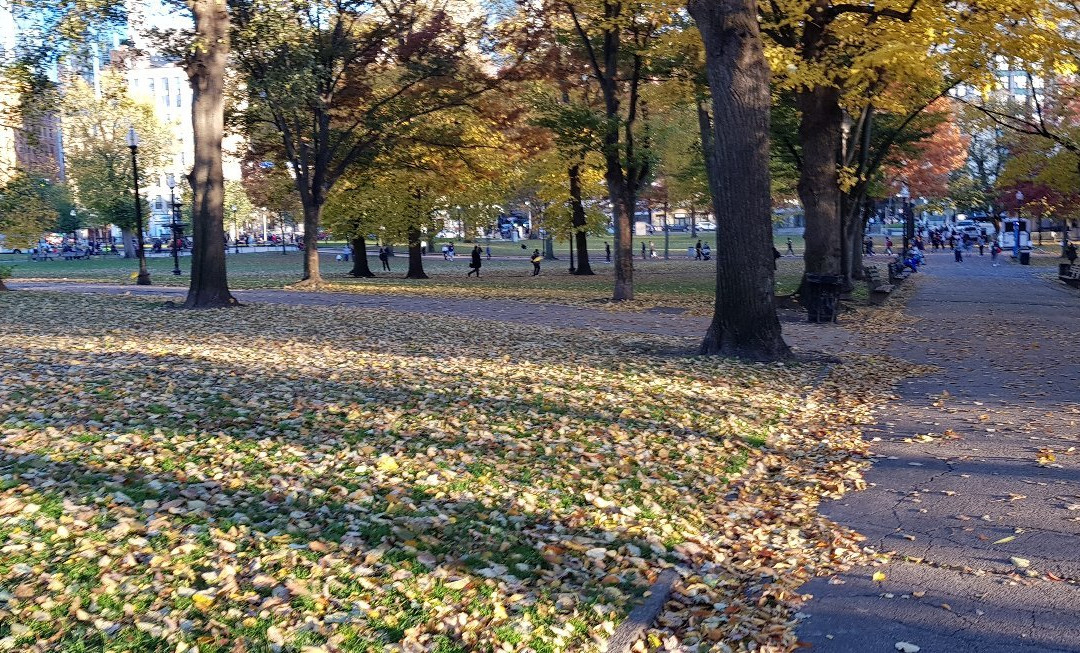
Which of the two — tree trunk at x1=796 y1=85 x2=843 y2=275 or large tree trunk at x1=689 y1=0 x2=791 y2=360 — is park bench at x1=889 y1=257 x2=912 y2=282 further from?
large tree trunk at x1=689 y1=0 x2=791 y2=360

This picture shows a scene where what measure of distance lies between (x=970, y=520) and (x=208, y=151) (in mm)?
17159

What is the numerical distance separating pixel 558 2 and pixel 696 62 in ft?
11.7

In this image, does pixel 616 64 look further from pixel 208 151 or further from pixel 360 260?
pixel 360 260

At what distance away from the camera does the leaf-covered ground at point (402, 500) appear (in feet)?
14.2

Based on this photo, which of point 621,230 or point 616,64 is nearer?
point 616,64

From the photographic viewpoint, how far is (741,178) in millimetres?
12883

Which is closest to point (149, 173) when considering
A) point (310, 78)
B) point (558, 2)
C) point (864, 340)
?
point (310, 78)

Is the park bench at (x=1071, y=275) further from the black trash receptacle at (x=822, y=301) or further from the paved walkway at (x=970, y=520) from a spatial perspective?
the paved walkway at (x=970, y=520)

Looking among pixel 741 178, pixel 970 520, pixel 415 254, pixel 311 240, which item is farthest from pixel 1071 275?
pixel 970 520

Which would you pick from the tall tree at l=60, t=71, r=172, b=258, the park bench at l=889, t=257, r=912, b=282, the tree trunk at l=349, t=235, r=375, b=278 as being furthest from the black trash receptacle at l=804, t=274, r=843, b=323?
the tall tree at l=60, t=71, r=172, b=258

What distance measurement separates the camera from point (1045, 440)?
8.77 m

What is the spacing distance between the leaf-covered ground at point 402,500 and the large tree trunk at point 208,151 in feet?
26.9

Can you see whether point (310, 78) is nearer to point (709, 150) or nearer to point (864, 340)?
point (709, 150)

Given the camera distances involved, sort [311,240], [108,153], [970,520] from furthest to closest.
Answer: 1. [108,153]
2. [311,240]
3. [970,520]
